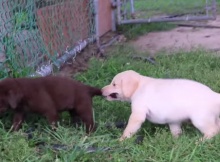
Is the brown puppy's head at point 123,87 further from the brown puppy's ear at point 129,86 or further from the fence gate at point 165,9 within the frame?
the fence gate at point 165,9

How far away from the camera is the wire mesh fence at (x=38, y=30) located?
4.79m

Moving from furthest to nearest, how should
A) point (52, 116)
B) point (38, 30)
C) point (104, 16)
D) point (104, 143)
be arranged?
point (104, 16) → point (38, 30) → point (52, 116) → point (104, 143)

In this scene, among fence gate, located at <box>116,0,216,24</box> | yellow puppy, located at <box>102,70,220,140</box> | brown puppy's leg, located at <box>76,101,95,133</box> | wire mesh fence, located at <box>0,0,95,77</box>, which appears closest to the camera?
yellow puppy, located at <box>102,70,220,140</box>

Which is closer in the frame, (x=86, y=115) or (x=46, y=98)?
(x=46, y=98)

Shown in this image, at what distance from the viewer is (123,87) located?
12.9 ft

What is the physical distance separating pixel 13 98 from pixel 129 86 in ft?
2.89

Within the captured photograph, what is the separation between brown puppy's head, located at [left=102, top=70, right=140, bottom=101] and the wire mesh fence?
119 centimetres

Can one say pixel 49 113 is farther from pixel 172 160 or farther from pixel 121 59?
pixel 121 59

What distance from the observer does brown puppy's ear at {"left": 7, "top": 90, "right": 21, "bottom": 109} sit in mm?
3631

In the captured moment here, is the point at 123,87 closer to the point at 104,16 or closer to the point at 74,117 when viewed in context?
the point at 74,117

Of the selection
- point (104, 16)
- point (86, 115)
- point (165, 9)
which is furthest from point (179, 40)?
point (86, 115)

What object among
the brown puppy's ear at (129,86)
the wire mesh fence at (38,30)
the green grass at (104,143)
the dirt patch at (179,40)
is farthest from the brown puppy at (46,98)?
the dirt patch at (179,40)

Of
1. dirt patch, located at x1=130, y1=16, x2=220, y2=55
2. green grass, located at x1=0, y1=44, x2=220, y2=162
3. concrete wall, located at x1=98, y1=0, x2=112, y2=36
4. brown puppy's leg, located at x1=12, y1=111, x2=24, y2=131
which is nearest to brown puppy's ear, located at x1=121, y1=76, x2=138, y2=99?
green grass, located at x1=0, y1=44, x2=220, y2=162

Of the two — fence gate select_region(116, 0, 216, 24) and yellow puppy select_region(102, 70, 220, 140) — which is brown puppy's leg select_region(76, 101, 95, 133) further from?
fence gate select_region(116, 0, 216, 24)
